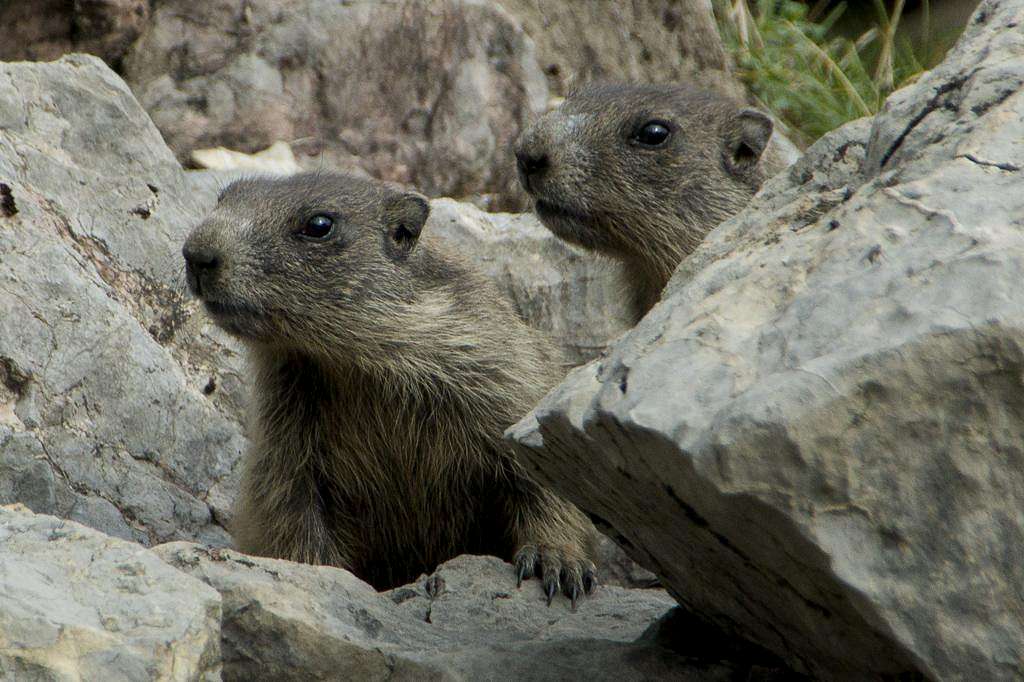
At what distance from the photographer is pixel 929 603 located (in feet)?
7.23

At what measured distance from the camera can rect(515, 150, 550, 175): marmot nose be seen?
5375 mm

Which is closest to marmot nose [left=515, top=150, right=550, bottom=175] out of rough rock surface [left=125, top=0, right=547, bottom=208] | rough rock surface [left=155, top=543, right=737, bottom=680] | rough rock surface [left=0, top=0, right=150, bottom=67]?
rough rock surface [left=125, top=0, right=547, bottom=208]

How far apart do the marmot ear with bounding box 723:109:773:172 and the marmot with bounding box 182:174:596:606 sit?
4.39 ft

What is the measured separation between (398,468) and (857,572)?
9.76ft

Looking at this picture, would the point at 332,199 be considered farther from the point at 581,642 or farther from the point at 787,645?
the point at 787,645

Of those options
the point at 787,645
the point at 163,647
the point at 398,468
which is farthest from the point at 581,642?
the point at 398,468

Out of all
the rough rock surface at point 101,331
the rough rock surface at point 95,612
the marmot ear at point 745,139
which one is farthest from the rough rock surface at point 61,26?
the rough rock surface at point 95,612

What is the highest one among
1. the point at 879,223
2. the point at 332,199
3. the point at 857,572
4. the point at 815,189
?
the point at 332,199

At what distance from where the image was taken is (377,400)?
4.95 m

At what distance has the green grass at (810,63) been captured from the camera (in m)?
8.50

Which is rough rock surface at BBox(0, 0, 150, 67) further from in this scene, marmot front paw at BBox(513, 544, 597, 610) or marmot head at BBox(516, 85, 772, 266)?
marmot front paw at BBox(513, 544, 597, 610)

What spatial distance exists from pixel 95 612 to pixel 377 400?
2.49m

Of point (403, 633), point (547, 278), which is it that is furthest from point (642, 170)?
point (403, 633)

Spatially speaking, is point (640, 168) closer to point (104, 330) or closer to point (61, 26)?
point (104, 330)
